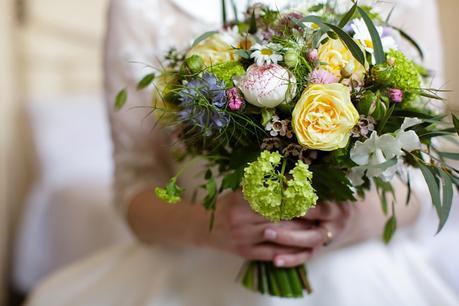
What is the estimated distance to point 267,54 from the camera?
0.60 m

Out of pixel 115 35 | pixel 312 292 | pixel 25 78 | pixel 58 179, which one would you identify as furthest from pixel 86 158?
pixel 312 292

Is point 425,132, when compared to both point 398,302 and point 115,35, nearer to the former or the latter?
point 398,302

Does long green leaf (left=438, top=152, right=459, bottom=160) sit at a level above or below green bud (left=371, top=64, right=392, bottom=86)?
below

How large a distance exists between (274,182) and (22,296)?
195 centimetres

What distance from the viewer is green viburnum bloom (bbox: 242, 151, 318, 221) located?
540 mm

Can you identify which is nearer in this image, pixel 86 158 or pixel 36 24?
pixel 86 158

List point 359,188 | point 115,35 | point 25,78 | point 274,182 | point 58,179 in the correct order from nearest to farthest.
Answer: point 274,182 < point 359,188 < point 115,35 < point 58,179 < point 25,78

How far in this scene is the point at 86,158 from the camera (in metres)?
2.17

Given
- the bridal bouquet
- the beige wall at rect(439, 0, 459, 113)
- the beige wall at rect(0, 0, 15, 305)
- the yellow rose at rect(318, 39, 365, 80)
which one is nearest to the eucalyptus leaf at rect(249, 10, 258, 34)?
the bridal bouquet

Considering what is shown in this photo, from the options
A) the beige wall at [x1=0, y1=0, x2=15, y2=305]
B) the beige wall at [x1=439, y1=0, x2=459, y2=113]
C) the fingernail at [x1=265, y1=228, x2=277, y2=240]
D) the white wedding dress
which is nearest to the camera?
the fingernail at [x1=265, y1=228, x2=277, y2=240]

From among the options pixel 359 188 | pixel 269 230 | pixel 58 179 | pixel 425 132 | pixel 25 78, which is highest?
pixel 425 132

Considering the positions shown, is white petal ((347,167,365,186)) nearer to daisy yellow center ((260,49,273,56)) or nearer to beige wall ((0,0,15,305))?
daisy yellow center ((260,49,273,56))

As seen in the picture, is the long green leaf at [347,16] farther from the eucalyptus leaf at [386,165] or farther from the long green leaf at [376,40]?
the eucalyptus leaf at [386,165]

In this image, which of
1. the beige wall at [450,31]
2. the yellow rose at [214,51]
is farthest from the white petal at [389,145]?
the beige wall at [450,31]
